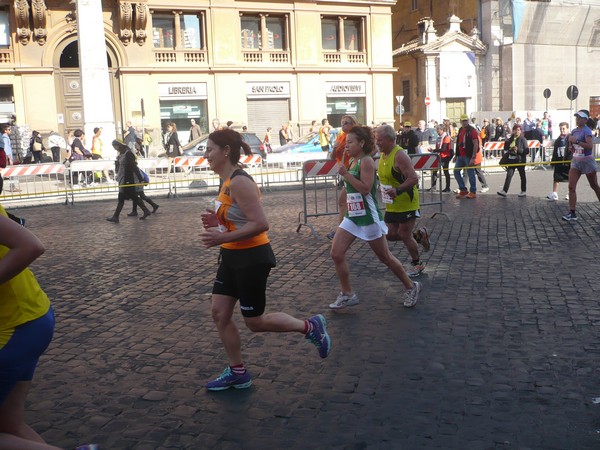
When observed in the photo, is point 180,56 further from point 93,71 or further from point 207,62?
point 93,71

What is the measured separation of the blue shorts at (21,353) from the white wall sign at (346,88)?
37534mm

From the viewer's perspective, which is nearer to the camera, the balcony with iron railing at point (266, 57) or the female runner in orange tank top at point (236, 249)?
the female runner in orange tank top at point (236, 249)

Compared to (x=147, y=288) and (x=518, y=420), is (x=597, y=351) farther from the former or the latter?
(x=147, y=288)

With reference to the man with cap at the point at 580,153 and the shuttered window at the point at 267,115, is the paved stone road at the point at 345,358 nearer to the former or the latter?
the man with cap at the point at 580,153

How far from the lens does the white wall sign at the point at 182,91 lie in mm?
35781

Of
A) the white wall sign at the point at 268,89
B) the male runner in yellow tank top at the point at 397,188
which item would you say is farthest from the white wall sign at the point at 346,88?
the male runner in yellow tank top at the point at 397,188

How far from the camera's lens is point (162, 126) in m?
36.4

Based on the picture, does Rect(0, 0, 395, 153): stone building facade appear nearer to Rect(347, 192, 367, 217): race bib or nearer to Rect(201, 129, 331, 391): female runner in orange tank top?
Rect(347, 192, 367, 217): race bib

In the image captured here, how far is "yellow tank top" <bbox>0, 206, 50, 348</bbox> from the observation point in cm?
303

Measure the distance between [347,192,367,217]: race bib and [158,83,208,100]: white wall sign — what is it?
30154 millimetres

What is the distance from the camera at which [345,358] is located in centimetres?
563

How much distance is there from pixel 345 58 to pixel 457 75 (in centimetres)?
921

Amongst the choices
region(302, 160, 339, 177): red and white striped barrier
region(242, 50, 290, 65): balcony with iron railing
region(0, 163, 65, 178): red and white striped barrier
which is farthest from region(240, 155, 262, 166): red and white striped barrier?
region(242, 50, 290, 65): balcony with iron railing

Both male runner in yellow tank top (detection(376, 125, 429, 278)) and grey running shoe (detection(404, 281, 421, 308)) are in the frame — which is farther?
male runner in yellow tank top (detection(376, 125, 429, 278))
